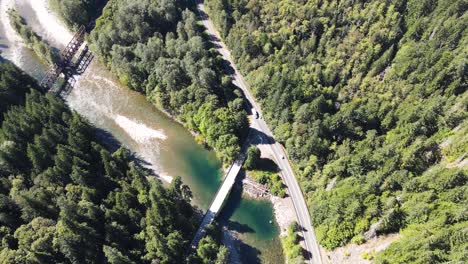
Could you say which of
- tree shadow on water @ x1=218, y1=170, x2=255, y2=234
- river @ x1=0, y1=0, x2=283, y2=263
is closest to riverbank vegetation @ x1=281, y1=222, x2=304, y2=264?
river @ x1=0, y1=0, x2=283, y2=263

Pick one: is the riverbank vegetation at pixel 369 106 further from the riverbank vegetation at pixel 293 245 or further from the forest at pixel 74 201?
the forest at pixel 74 201

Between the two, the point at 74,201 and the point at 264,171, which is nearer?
the point at 74,201

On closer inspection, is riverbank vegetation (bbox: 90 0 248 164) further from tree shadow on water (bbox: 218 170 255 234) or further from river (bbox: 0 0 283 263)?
tree shadow on water (bbox: 218 170 255 234)

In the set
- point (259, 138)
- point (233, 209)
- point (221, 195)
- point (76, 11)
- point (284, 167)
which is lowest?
point (233, 209)

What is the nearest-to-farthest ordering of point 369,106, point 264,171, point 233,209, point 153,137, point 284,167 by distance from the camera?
point 369,106
point 233,209
point 264,171
point 284,167
point 153,137

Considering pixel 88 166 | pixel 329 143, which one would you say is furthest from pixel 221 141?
pixel 88 166

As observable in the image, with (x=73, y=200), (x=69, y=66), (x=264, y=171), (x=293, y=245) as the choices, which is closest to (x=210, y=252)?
(x=293, y=245)

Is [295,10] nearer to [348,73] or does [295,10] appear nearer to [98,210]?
[348,73]

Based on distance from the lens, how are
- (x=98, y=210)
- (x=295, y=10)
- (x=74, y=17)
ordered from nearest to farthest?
(x=98, y=210), (x=295, y=10), (x=74, y=17)

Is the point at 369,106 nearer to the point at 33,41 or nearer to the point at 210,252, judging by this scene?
the point at 210,252
